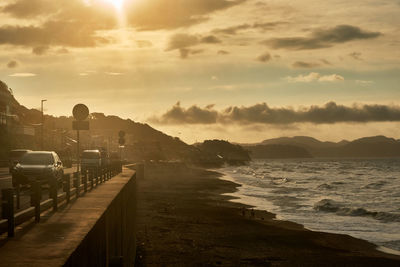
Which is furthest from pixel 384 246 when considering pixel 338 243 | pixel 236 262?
pixel 236 262

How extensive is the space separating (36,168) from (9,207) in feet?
63.8

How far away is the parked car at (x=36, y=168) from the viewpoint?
2905 cm

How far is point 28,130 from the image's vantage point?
393 feet

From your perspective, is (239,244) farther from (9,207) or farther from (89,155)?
(89,155)

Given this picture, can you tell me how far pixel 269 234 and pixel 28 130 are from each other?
308 feet

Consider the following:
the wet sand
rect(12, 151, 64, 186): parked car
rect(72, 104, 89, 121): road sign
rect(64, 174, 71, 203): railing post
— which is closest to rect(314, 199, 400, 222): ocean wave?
the wet sand

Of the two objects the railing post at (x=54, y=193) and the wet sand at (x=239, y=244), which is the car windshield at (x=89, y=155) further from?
the railing post at (x=54, y=193)

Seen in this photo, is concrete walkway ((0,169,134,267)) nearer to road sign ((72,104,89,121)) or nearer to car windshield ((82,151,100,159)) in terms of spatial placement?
road sign ((72,104,89,121))

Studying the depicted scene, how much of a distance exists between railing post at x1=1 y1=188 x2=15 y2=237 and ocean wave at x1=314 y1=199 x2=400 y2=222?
126 feet

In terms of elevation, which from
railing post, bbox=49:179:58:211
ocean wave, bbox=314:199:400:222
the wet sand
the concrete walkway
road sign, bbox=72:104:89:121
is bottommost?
ocean wave, bbox=314:199:400:222

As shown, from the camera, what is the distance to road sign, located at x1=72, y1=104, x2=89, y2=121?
23.9 meters

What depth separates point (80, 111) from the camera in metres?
24.2

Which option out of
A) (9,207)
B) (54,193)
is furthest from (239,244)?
(9,207)

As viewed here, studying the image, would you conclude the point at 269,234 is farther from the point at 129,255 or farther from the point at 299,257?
the point at 129,255
